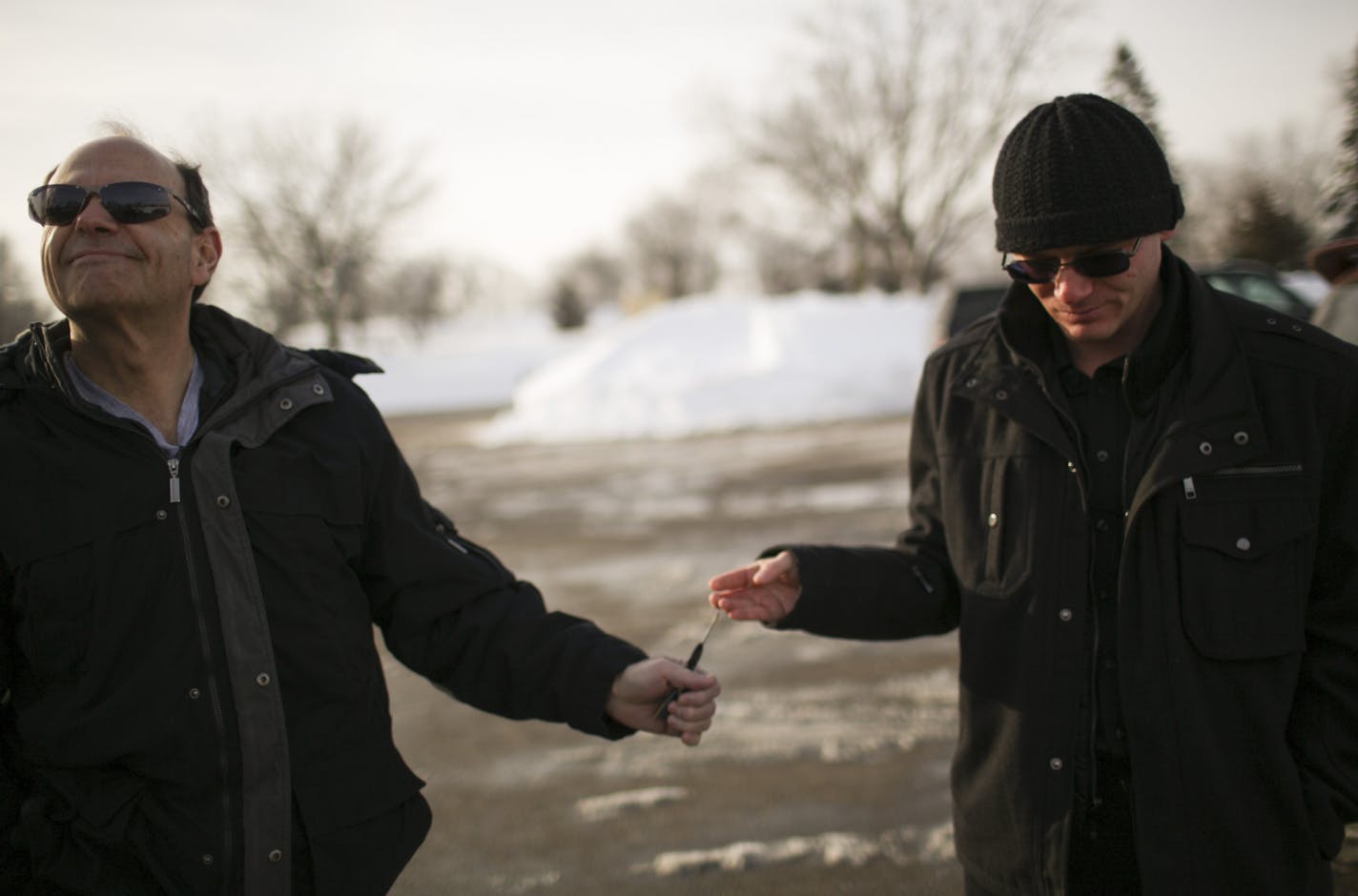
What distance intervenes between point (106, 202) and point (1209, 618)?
231 cm

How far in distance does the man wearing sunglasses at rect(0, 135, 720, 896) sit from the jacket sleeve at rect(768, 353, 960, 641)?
0.61 m

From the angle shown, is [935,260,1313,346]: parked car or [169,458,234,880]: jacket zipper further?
[935,260,1313,346]: parked car

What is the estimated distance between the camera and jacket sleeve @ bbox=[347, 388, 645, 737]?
2.33 meters

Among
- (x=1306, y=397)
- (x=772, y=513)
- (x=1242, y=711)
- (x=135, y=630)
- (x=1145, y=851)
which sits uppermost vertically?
(x=1306, y=397)

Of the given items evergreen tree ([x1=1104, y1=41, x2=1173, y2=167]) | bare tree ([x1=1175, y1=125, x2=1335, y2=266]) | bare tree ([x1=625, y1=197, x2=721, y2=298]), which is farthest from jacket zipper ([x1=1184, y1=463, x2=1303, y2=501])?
bare tree ([x1=625, y1=197, x2=721, y2=298])

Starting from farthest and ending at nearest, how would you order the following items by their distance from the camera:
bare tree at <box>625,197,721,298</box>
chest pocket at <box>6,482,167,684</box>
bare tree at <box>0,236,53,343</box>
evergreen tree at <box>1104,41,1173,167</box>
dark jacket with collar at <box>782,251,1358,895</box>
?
bare tree at <box>625,197,721,298</box>
evergreen tree at <box>1104,41,1173,167</box>
bare tree at <box>0,236,53,343</box>
dark jacket with collar at <box>782,251,1358,895</box>
chest pocket at <box>6,482,167,684</box>

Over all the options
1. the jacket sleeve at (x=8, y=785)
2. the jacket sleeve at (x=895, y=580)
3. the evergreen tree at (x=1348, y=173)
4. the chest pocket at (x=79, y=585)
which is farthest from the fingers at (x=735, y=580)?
the evergreen tree at (x=1348, y=173)

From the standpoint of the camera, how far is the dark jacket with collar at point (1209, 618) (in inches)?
79.7

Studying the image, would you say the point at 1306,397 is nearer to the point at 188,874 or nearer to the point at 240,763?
the point at 240,763

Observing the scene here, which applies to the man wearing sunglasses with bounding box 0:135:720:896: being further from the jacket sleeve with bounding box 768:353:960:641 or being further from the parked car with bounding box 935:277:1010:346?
the parked car with bounding box 935:277:1010:346

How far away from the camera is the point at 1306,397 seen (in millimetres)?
2057

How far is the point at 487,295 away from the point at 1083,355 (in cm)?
8199

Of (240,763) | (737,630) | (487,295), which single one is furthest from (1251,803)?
(487,295)

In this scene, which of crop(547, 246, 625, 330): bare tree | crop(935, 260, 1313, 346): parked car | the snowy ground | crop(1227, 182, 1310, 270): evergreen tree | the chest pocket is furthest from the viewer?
crop(547, 246, 625, 330): bare tree
